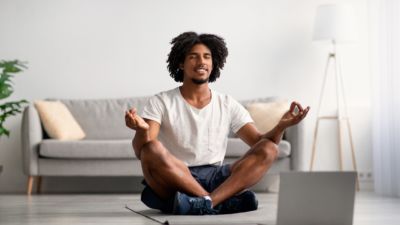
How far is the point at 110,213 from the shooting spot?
4199mm

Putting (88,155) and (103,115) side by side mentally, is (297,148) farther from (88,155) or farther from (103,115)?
(103,115)

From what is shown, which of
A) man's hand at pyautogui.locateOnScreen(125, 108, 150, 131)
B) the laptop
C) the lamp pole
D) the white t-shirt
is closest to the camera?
the laptop

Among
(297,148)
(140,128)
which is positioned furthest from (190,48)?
(297,148)

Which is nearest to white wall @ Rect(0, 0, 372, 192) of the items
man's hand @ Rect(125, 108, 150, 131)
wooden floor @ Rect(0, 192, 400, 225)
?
wooden floor @ Rect(0, 192, 400, 225)

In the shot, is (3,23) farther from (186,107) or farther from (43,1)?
(186,107)

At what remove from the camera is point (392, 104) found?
19.6 feet

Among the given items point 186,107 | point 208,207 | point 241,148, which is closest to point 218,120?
point 186,107

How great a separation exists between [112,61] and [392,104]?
8.05 feet

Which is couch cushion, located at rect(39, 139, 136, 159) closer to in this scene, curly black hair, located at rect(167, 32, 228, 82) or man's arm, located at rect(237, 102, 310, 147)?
curly black hair, located at rect(167, 32, 228, 82)

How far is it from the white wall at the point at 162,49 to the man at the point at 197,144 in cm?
315

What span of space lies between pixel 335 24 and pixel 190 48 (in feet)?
9.97

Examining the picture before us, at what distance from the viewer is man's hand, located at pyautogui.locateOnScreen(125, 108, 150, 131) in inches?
133

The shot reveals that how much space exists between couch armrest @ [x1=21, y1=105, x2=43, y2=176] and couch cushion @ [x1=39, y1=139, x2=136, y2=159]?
0.09m

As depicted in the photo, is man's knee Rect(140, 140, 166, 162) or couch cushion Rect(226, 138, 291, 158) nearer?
man's knee Rect(140, 140, 166, 162)
